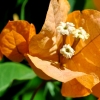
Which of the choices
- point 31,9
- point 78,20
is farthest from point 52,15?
point 31,9

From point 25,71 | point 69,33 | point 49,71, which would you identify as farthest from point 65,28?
point 25,71

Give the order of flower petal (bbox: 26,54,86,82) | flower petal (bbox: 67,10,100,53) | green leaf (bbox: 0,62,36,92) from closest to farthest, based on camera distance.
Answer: flower petal (bbox: 26,54,86,82), flower petal (bbox: 67,10,100,53), green leaf (bbox: 0,62,36,92)

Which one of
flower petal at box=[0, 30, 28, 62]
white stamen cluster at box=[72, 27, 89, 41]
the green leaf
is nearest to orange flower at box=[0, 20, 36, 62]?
flower petal at box=[0, 30, 28, 62]

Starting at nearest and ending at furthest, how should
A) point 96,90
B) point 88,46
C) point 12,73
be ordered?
1. point 96,90
2. point 88,46
3. point 12,73

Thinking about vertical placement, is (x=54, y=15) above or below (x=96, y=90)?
above

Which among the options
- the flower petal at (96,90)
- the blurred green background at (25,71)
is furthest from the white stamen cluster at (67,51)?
the blurred green background at (25,71)

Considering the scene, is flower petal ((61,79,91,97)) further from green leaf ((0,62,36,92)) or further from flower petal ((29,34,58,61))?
green leaf ((0,62,36,92))

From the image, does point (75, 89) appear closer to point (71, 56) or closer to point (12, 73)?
point (71, 56)
